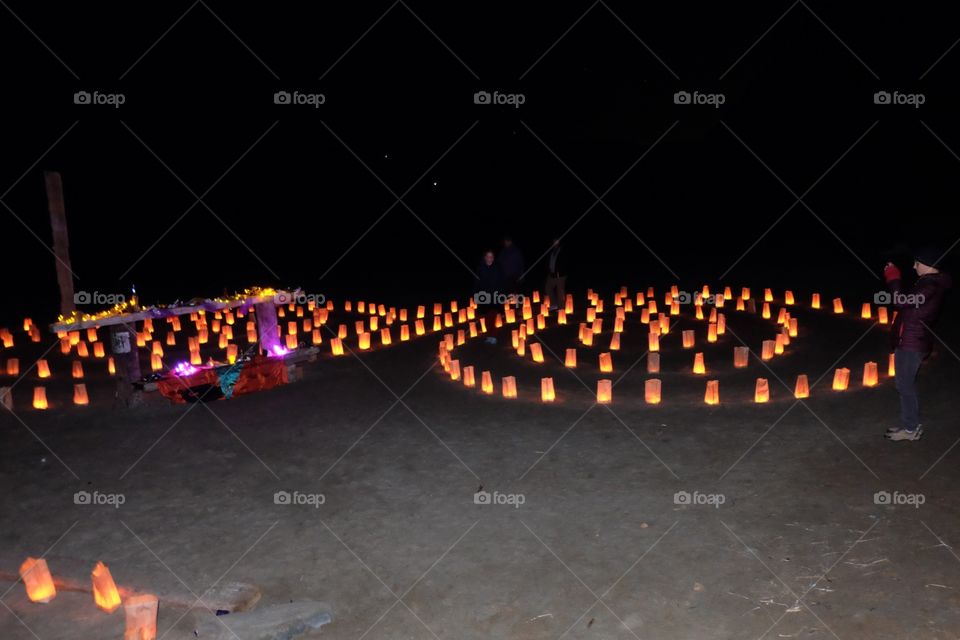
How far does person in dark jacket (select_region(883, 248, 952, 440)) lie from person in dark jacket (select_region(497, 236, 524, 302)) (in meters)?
6.12

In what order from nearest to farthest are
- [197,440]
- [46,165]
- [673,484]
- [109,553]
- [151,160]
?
[109,553], [673,484], [197,440], [46,165], [151,160]

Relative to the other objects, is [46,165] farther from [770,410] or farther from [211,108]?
[770,410]

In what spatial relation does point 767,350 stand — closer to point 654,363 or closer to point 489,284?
point 654,363

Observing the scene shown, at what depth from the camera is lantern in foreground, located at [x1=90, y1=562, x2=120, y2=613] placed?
174 inches

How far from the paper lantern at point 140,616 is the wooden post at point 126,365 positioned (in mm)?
5495

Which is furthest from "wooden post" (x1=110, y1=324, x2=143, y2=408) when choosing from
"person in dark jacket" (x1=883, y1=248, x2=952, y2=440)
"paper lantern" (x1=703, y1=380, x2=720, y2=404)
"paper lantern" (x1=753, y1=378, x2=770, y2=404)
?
"person in dark jacket" (x1=883, y1=248, x2=952, y2=440)

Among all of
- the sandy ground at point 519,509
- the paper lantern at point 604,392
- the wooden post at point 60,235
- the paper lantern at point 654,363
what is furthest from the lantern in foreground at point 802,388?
the wooden post at point 60,235

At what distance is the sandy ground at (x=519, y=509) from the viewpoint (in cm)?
433

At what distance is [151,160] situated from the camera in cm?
2594

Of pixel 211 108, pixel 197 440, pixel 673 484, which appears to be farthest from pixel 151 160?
pixel 673 484

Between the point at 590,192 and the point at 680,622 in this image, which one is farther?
the point at 590,192

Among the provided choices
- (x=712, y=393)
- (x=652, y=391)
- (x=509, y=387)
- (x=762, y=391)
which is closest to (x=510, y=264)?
(x=509, y=387)

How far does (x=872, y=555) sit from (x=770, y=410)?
3292 millimetres

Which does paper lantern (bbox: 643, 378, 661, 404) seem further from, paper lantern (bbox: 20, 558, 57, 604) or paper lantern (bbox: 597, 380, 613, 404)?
paper lantern (bbox: 20, 558, 57, 604)
